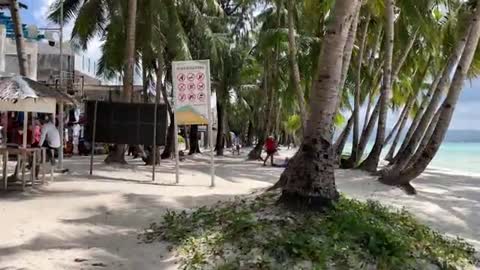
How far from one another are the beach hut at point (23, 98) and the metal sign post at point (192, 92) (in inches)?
103

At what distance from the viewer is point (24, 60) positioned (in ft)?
51.4

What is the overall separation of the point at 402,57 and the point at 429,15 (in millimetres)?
3615

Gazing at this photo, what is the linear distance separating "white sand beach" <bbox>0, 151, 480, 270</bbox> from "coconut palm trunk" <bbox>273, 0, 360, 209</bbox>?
82.3 inches

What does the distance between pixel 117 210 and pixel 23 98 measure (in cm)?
286

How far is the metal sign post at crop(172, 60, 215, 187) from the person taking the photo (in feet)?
44.1

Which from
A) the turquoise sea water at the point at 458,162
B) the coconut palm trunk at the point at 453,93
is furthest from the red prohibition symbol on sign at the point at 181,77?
the turquoise sea water at the point at 458,162

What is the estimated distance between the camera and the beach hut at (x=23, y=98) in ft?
35.4

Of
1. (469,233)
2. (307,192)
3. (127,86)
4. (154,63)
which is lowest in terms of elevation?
(469,233)

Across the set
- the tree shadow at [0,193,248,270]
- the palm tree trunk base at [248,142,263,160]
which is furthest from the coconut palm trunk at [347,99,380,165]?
the tree shadow at [0,193,248,270]

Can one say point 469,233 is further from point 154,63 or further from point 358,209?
point 154,63

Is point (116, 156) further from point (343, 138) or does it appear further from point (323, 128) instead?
point (323, 128)

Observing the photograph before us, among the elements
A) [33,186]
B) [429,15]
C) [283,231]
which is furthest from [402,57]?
[283,231]

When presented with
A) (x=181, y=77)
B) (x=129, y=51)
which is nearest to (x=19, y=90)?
(x=181, y=77)

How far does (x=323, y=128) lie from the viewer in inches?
326
